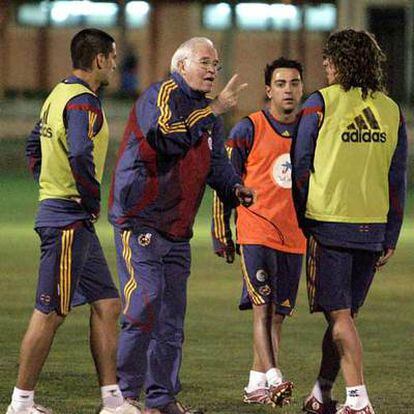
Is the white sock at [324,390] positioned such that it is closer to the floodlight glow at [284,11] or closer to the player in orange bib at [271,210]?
the player in orange bib at [271,210]

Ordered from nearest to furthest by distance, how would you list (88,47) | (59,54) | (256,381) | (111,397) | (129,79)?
1. (111,397)
2. (88,47)
3. (256,381)
4. (129,79)
5. (59,54)

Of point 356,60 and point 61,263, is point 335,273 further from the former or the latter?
point 61,263

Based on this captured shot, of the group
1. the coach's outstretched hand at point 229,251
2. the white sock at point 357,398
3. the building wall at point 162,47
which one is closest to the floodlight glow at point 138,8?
the building wall at point 162,47

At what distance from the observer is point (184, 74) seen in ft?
28.8

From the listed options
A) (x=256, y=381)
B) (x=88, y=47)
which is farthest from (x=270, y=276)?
(x=88, y=47)

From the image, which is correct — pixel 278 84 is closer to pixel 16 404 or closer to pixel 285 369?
pixel 285 369

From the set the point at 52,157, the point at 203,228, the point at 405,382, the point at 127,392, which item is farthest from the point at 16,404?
the point at 203,228

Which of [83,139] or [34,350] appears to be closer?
[83,139]

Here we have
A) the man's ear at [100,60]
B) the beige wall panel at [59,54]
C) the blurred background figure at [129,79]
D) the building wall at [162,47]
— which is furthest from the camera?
the beige wall panel at [59,54]

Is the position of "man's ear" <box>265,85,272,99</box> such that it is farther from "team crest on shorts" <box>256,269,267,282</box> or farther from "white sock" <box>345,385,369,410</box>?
"white sock" <box>345,385,369,410</box>

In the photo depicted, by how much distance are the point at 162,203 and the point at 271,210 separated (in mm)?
1512

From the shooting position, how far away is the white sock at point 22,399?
28.9 feet

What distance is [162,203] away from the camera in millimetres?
8781

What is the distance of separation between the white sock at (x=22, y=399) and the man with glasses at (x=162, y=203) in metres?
0.49
